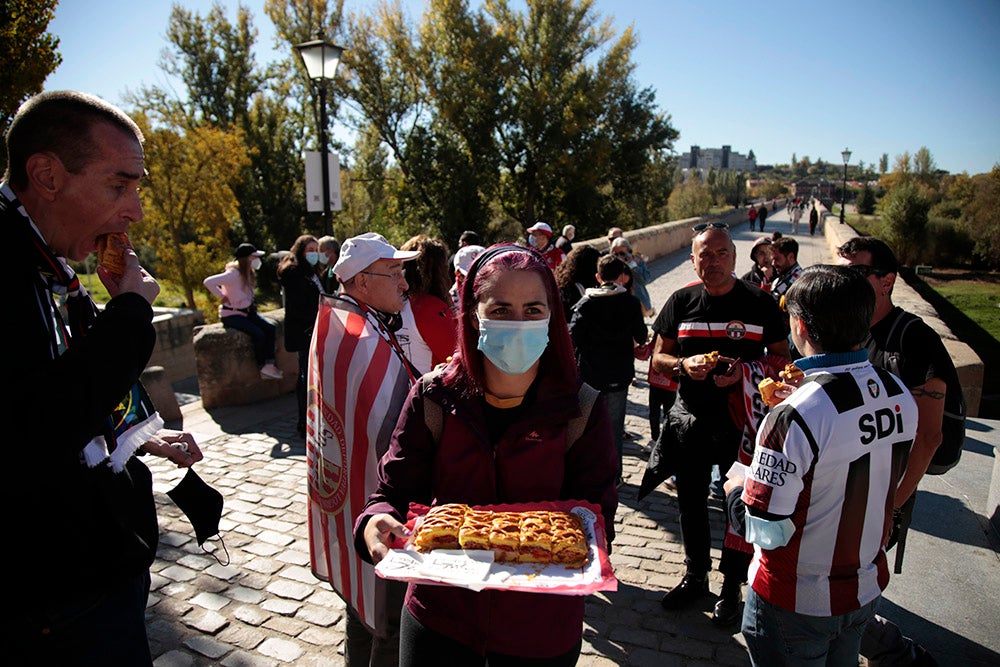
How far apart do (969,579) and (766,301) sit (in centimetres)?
239

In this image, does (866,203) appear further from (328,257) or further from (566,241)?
(328,257)

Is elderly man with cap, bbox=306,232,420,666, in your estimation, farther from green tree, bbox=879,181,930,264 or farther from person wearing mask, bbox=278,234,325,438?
green tree, bbox=879,181,930,264

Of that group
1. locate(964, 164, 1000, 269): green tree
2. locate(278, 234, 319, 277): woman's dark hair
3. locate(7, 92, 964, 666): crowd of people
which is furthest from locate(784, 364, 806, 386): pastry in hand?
locate(964, 164, 1000, 269): green tree

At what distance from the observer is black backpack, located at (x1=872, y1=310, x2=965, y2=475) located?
328cm

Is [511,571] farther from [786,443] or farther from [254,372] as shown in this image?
[254,372]

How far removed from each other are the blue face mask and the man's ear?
4.18 ft

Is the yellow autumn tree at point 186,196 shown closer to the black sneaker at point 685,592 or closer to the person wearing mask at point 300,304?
the person wearing mask at point 300,304

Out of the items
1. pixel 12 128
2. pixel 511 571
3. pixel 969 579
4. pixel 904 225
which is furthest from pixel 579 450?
pixel 904 225

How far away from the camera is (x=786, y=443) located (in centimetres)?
228

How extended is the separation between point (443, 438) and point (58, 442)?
1.07 m

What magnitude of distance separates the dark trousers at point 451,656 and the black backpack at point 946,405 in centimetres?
239

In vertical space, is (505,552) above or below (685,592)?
above

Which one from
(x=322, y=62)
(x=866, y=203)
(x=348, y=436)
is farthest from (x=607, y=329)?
(x=866, y=203)

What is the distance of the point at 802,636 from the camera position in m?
2.38
